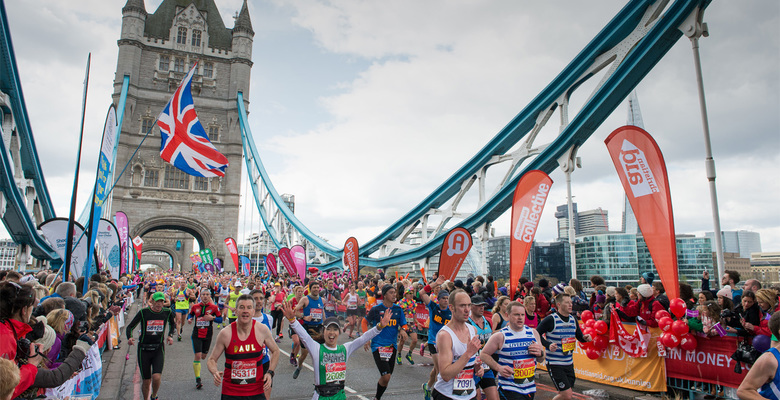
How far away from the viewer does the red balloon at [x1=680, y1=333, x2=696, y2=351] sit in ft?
24.3

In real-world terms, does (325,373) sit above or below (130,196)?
below

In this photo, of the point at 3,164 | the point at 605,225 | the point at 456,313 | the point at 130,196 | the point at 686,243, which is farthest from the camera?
the point at 605,225

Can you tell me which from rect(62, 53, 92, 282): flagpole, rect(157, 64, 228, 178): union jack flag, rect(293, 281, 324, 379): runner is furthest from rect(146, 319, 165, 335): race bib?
rect(157, 64, 228, 178): union jack flag

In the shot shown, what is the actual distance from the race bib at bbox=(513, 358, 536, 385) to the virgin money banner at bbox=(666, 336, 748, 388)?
369cm

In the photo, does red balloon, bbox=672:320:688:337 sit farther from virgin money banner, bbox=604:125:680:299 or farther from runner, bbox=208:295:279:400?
runner, bbox=208:295:279:400

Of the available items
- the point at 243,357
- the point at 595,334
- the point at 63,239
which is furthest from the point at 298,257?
the point at 243,357

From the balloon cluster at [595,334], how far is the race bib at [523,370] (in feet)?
11.9

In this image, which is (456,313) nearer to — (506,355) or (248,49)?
(506,355)

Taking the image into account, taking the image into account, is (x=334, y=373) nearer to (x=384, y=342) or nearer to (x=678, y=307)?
(x=384, y=342)

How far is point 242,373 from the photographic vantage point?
504cm

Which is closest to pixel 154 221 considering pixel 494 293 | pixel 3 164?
pixel 3 164

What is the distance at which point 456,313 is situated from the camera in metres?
4.84

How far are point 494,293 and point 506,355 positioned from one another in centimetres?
773

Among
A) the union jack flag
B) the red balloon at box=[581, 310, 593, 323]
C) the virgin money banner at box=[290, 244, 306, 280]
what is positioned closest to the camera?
the red balloon at box=[581, 310, 593, 323]
